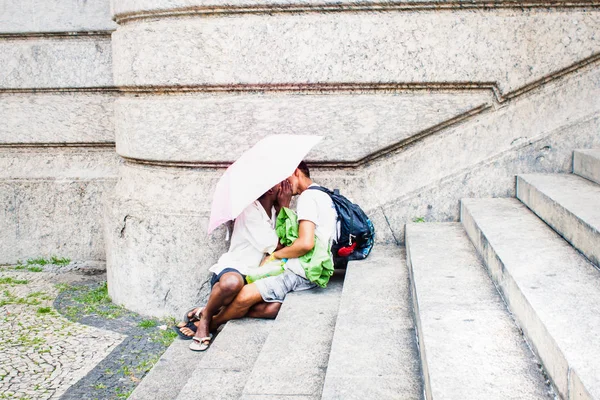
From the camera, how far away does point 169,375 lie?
4.25m

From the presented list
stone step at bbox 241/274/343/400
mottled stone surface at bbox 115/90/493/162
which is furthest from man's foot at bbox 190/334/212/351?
mottled stone surface at bbox 115/90/493/162

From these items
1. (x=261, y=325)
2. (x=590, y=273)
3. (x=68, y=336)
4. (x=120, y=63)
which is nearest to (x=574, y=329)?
(x=590, y=273)

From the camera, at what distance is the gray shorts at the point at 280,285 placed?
4.61 meters

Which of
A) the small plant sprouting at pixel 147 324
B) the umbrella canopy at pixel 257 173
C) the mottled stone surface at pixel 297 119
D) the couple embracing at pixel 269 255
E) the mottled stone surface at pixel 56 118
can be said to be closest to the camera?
the umbrella canopy at pixel 257 173

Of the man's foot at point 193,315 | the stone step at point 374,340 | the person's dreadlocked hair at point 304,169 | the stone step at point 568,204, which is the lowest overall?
the man's foot at point 193,315

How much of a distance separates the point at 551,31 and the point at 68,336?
4047mm

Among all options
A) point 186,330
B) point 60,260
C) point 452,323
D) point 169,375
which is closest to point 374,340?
point 452,323

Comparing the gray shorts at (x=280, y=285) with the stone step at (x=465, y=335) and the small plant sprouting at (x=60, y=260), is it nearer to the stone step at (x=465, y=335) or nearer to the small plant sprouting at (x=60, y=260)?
the stone step at (x=465, y=335)

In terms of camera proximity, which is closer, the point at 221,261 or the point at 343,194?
the point at 221,261

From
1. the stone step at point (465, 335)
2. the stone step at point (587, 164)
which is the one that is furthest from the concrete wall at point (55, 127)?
the stone step at point (587, 164)

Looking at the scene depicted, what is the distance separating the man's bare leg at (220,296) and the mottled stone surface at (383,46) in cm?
150

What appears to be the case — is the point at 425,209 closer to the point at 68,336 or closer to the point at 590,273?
the point at 590,273

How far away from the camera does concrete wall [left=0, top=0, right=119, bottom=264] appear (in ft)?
22.4

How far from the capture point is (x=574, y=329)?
8.52ft
